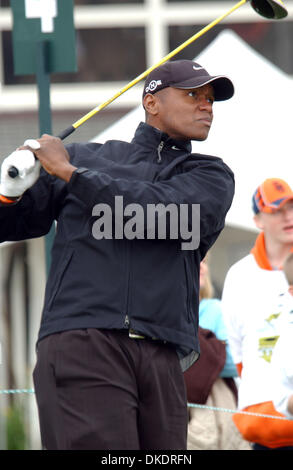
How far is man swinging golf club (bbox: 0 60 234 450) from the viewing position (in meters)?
3.41

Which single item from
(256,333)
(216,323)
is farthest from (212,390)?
(256,333)

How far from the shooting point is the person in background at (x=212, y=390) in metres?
5.80

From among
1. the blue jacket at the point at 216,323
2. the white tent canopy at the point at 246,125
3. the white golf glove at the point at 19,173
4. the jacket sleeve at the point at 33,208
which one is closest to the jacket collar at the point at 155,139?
the jacket sleeve at the point at 33,208

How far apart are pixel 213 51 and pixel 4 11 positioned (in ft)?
14.3

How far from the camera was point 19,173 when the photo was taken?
3.43 meters

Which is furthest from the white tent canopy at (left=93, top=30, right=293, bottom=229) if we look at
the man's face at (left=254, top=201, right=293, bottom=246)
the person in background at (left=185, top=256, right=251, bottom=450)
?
the person in background at (left=185, top=256, right=251, bottom=450)

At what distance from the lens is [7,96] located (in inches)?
432

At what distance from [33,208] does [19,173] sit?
1.14 feet

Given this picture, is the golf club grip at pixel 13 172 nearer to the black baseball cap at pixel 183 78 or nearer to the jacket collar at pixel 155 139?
the jacket collar at pixel 155 139

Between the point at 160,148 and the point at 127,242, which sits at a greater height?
the point at 160,148

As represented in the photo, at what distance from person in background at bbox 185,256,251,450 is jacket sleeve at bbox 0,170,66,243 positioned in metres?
2.13

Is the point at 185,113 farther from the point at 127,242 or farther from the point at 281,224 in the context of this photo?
the point at 281,224

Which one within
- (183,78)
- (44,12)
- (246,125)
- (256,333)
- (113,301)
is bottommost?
(256,333)
